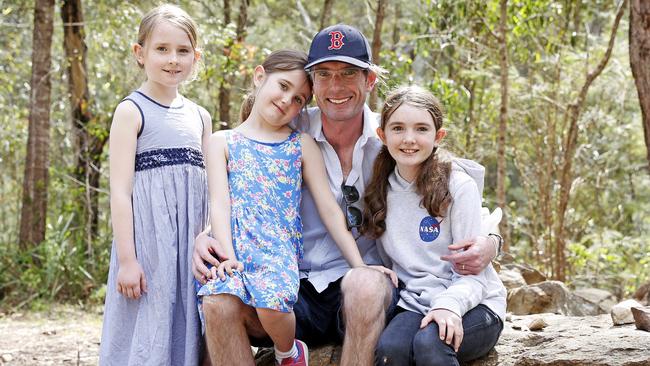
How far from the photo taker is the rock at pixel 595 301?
5.27m

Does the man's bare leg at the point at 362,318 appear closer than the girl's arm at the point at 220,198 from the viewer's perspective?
Yes

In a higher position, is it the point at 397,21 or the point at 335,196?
the point at 397,21

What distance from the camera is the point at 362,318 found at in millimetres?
2840

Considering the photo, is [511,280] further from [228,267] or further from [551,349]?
[228,267]

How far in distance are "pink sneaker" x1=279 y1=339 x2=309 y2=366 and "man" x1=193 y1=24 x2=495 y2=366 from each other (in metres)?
0.12

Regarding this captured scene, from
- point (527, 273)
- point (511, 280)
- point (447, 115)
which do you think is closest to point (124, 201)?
point (447, 115)

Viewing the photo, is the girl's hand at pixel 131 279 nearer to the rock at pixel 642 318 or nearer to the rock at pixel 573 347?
the rock at pixel 573 347

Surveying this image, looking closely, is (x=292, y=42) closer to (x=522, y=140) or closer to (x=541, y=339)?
(x=522, y=140)

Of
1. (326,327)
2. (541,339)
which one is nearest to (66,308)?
(326,327)

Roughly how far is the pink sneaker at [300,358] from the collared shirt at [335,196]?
30cm

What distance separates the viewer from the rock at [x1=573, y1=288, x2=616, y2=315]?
527 centimetres

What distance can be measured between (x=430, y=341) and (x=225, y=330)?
781 millimetres

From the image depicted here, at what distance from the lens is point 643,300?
5438mm

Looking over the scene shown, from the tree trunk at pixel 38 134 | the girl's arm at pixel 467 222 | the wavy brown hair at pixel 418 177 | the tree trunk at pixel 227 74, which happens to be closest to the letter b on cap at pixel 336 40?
the wavy brown hair at pixel 418 177
